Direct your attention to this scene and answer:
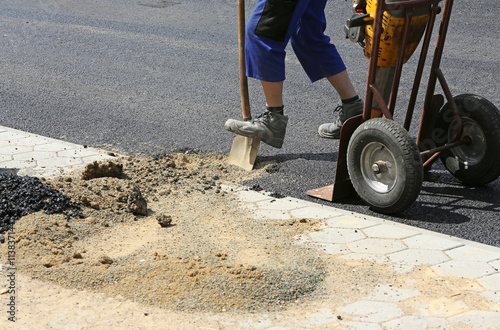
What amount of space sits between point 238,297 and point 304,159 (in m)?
2.30

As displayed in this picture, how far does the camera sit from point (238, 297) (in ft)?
10.5

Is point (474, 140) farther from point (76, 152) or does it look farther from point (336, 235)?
point (76, 152)

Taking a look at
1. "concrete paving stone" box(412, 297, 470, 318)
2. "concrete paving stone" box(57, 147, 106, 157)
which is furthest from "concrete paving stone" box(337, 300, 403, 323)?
"concrete paving stone" box(57, 147, 106, 157)

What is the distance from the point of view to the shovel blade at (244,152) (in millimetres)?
5129

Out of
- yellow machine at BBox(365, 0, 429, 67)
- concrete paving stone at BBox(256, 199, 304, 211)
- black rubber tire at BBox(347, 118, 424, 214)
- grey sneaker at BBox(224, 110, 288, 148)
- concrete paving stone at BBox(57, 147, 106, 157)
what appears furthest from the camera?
concrete paving stone at BBox(57, 147, 106, 157)

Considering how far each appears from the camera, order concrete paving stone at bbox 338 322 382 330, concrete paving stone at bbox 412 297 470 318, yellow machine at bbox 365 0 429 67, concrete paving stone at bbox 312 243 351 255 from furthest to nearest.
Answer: yellow machine at bbox 365 0 429 67 < concrete paving stone at bbox 312 243 351 255 < concrete paving stone at bbox 412 297 470 318 < concrete paving stone at bbox 338 322 382 330

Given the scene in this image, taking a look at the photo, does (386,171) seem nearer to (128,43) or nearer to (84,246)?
(84,246)

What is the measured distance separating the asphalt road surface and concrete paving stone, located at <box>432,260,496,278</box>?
1.30 feet

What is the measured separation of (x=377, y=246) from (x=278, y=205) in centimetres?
87

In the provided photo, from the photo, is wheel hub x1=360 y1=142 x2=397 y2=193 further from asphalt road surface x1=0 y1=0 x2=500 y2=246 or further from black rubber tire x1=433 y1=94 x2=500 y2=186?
black rubber tire x1=433 y1=94 x2=500 y2=186

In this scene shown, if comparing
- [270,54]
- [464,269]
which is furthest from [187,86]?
[464,269]

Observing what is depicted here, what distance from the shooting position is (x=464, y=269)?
3.50 meters

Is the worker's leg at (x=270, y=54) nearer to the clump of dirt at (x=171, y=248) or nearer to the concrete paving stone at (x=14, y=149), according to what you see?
the clump of dirt at (x=171, y=248)

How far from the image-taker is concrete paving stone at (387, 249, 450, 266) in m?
3.58
